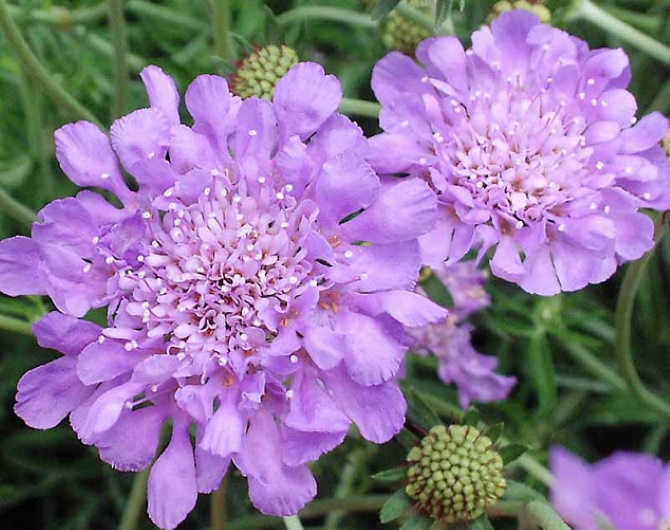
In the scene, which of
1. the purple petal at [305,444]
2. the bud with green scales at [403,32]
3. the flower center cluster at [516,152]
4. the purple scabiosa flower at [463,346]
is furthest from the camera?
the purple scabiosa flower at [463,346]

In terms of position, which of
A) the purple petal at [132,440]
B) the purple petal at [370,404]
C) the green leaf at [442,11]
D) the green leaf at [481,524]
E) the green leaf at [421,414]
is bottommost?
the green leaf at [481,524]

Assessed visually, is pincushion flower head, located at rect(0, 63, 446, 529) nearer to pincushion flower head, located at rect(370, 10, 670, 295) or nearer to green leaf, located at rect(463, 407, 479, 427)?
pincushion flower head, located at rect(370, 10, 670, 295)

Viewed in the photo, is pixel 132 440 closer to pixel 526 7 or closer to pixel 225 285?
pixel 225 285

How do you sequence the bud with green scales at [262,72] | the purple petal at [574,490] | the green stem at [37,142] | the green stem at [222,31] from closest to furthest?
the purple petal at [574,490] → the bud with green scales at [262,72] → the green stem at [222,31] → the green stem at [37,142]

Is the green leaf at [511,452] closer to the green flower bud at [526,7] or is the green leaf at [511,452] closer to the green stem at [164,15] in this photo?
the green flower bud at [526,7]

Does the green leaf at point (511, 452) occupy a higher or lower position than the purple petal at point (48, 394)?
lower

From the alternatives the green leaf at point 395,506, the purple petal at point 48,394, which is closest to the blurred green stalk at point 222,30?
the purple petal at point 48,394
